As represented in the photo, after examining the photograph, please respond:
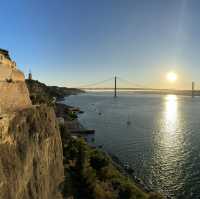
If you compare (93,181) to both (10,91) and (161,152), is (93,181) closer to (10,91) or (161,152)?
(10,91)

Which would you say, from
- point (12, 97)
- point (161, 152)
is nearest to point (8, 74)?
point (12, 97)

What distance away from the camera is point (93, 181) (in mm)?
13609

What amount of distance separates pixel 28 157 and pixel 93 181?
21.9 feet

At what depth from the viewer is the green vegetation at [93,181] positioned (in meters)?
12.8

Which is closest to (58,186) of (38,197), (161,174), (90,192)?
(90,192)

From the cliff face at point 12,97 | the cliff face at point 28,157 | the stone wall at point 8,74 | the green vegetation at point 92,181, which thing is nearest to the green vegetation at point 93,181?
the green vegetation at point 92,181

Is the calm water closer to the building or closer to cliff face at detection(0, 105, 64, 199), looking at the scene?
cliff face at detection(0, 105, 64, 199)

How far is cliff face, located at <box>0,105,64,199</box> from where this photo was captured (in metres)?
6.50

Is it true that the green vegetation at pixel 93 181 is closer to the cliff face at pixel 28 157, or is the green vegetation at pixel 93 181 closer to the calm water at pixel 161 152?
the cliff face at pixel 28 157

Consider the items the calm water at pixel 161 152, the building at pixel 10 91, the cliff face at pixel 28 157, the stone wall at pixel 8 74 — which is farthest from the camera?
the calm water at pixel 161 152

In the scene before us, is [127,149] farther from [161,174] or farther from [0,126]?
[0,126]

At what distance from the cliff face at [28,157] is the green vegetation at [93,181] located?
182cm

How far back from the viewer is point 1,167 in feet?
20.1

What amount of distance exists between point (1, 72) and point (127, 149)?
19.6 meters
